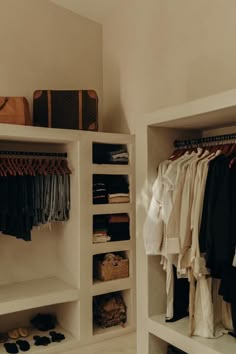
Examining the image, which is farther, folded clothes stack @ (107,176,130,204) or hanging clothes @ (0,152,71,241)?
folded clothes stack @ (107,176,130,204)

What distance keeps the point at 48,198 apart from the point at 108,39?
1755mm

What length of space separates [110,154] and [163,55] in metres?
0.94

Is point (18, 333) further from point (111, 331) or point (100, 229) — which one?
point (100, 229)

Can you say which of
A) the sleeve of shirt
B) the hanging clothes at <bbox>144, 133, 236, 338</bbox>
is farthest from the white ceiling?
the sleeve of shirt

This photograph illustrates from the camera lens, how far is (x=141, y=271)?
2.58 meters

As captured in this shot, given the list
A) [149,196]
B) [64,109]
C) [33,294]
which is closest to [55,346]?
[33,294]

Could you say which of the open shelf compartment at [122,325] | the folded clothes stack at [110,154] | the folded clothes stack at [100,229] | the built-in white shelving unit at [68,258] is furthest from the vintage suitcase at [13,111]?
the open shelf compartment at [122,325]

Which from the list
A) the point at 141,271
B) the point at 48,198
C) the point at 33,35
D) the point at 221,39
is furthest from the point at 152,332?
the point at 33,35

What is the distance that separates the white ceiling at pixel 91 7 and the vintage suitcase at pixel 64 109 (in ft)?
3.06

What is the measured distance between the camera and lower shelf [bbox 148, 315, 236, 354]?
2096 millimetres

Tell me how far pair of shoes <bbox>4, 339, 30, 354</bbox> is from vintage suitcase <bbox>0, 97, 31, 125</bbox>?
1699mm

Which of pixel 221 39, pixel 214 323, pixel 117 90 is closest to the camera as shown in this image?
pixel 214 323

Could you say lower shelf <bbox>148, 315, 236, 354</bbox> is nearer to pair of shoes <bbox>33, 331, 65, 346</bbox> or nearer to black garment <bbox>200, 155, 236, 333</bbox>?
black garment <bbox>200, 155, 236, 333</bbox>

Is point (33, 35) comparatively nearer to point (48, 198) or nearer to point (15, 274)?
point (48, 198)
